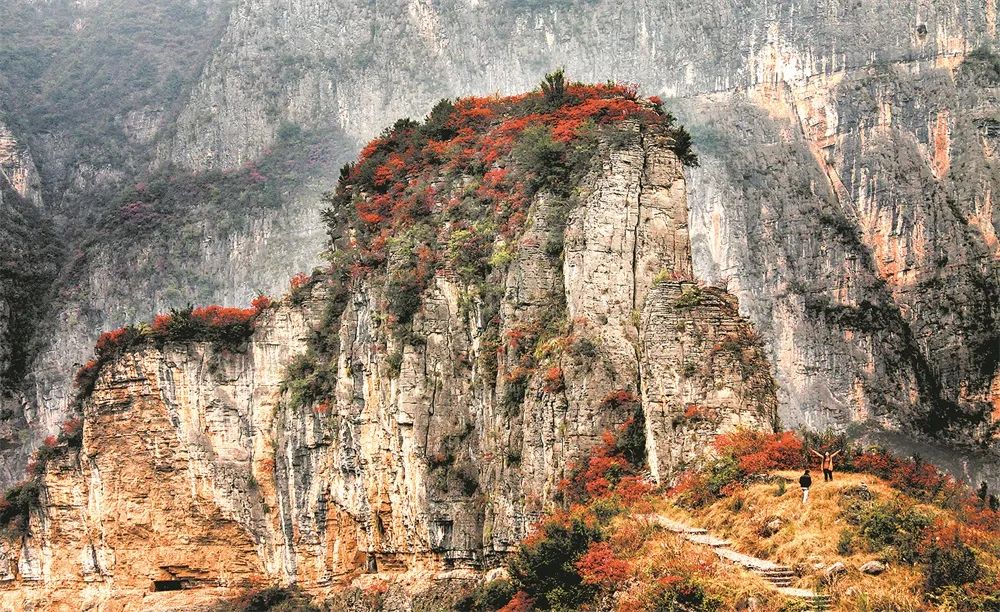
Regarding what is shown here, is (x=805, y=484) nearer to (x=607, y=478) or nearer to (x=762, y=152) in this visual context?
(x=607, y=478)

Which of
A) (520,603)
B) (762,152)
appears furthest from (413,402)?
(762,152)

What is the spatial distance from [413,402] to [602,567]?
15.6 m

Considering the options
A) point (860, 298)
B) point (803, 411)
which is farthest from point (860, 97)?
point (803, 411)

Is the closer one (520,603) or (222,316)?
(520,603)

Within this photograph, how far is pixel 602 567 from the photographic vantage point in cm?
2906

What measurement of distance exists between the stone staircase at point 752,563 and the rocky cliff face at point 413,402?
3.80 m

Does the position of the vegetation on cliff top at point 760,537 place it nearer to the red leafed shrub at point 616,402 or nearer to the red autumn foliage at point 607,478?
the red autumn foliage at point 607,478

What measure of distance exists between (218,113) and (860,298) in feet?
164

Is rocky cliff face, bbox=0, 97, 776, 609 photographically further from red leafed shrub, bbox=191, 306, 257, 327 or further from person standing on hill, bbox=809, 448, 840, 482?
person standing on hill, bbox=809, 448, 840, 482

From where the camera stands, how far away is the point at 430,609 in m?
41.3

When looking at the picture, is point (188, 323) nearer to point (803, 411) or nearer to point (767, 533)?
point (767, 533)

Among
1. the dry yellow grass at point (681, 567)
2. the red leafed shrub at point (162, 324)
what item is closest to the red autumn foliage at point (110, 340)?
the red leafed shrub at point (162, 324)

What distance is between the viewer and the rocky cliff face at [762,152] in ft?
271

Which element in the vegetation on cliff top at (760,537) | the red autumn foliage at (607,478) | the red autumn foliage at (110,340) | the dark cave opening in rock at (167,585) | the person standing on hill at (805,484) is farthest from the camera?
the red autumn foliage at (110,340)
